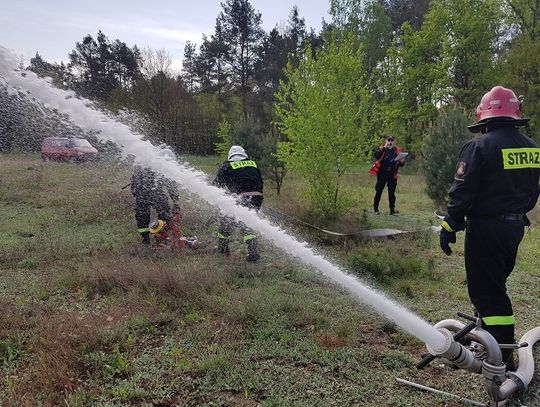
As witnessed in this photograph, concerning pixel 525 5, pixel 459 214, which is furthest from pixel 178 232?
pixel 525 5

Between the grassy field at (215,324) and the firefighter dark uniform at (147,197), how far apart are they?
0.42m

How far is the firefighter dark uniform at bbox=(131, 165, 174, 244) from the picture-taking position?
7648mm

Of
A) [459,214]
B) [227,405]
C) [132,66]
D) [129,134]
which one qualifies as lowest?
[227,405]

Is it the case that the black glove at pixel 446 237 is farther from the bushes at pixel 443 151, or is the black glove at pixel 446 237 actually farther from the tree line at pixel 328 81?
the bushes at pixel 443 151

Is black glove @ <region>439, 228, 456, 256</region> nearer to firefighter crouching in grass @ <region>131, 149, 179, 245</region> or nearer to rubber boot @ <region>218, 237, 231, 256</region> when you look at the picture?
rubber boot @ <region>218, 237, 231, 256</region>

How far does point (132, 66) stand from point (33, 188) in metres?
14.4

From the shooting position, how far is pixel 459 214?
346cm

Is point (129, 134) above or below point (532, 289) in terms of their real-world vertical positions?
above

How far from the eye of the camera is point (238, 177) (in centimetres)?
704

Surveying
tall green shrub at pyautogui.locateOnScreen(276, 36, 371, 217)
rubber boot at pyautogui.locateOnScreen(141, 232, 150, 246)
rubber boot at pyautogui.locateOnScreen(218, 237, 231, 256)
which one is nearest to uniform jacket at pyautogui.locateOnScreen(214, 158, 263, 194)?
rubber boot at pyautogui.locateOnScreen(218, 237, 231, 256)

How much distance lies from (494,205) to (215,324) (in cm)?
276

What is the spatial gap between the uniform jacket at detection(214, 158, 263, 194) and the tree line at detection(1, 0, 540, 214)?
104 inches

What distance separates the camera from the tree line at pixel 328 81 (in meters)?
10.0

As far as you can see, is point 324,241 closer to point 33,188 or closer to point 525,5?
point 33,188
